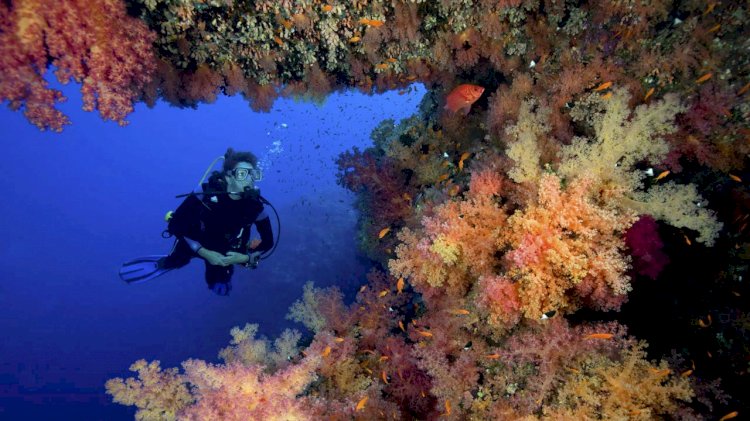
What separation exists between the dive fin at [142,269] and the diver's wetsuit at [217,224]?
673mm

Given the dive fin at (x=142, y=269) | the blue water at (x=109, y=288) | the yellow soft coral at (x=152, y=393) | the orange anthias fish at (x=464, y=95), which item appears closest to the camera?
the yellow soft coral at (x=152, y=393)

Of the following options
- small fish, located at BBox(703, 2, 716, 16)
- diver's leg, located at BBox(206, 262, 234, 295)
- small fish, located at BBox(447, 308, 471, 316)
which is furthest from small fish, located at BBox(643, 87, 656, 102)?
diver's leg, located at BBox(206, 262, 234, 295)

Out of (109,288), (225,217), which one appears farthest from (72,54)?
(109,288)

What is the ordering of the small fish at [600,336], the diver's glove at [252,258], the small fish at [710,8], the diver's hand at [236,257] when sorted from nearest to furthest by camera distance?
the small fish at [600,336] < the small fish at [710,8] < the diver's hand at [236,257] < the diver's glove at [252,258]

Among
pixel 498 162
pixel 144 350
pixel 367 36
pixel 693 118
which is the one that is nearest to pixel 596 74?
pixel 693 118

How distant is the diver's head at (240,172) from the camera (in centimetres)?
670

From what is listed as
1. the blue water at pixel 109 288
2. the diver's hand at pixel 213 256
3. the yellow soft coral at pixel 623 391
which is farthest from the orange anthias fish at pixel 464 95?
the diver's hand at pixel 213 256

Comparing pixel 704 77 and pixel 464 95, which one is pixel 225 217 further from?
pixel 704 77

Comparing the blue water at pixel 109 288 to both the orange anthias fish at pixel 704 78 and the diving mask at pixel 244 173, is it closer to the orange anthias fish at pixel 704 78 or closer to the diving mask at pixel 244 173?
the diving mask at pixel 244 173

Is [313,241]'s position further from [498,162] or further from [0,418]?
[0,418]

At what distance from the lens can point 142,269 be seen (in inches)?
301

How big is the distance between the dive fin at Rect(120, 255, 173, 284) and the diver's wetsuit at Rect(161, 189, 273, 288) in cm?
67

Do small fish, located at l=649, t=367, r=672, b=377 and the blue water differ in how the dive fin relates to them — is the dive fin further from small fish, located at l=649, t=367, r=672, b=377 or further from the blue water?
small fish, located at l=649, t=367, r=672, b=377

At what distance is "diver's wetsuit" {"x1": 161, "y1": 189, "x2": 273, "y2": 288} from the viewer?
657 centimetres
